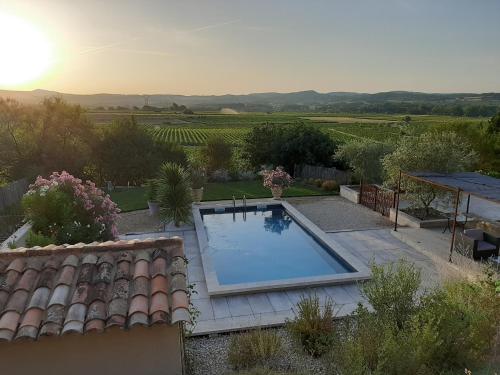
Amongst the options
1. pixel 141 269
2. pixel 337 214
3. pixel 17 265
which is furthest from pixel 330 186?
pixel 17 265

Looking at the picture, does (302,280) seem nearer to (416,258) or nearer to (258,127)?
(416,258)

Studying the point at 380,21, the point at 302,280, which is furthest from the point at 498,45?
the point at 302,280

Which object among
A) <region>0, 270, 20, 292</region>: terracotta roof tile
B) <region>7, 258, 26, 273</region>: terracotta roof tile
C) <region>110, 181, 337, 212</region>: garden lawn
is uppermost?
<region>7, 258, 26, 273</region>: terracotta roof tile

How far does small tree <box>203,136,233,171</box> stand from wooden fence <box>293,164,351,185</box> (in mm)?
4469

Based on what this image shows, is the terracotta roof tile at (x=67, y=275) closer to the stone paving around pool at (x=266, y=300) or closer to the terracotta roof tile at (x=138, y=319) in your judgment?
the terracotta roof tile at (x=138, y=319)

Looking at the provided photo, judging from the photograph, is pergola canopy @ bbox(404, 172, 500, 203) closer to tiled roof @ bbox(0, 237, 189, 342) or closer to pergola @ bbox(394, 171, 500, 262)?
pergola @ bbox(394, 171, 500, 262)

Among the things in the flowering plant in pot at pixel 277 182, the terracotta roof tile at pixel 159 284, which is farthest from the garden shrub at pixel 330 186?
the terracotta roof tile at pixel 159 284

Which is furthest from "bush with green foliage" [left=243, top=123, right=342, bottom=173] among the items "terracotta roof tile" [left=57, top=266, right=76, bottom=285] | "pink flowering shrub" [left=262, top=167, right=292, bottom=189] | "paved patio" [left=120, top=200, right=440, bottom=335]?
"terracotta roof tile" [left=57, top=266, right=76, bottom=285]

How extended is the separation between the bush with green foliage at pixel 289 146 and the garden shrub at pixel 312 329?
1728cm

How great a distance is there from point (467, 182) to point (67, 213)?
35.5 ft

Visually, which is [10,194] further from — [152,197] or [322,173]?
[322,173]

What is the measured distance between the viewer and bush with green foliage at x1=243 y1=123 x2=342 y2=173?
23406 millimetres

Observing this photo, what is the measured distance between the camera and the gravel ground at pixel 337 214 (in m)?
14.2

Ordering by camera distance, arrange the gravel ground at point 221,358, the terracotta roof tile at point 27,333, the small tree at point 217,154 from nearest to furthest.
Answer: the terracotta roof tile at point 27,333
the gravel ground at point 221,358
the small tree at point 217,154
